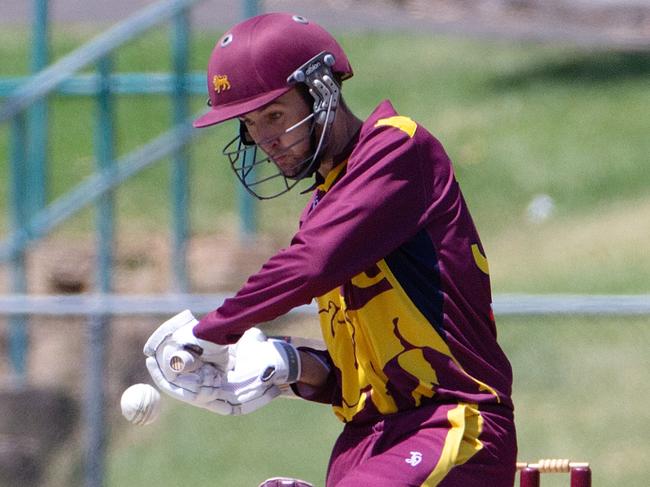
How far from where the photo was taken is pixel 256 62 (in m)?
3.54

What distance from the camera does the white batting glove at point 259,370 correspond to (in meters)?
3.81

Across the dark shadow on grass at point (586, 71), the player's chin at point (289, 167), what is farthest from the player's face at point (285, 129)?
the dark shadow on grass at point (586, 71)

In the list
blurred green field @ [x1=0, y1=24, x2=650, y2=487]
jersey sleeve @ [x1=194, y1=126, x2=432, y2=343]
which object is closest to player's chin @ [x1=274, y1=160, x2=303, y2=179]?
jersey sleeve @ [x1=194, y1=126, x2=432, y2=343]

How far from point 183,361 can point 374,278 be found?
0.50 meters

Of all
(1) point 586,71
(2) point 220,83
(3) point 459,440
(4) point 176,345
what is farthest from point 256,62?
(1) point 586,71

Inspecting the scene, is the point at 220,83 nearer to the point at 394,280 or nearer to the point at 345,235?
the point at 345,235

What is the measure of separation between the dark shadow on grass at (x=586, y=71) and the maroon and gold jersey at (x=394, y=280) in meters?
10.7

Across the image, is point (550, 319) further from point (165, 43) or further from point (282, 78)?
point (165, 43)

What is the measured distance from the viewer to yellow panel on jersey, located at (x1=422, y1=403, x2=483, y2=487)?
356cm

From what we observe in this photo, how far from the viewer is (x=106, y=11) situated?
17.0 m

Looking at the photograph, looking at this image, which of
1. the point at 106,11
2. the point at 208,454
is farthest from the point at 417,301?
the point at 106,11

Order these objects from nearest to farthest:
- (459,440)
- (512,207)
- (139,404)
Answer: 1. (459,440)
2. (139,404)
3. (512,207)

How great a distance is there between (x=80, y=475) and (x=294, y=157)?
3.30 metres

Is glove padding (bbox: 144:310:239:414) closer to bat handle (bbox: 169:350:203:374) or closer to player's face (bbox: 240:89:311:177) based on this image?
bat handle (bbox: 169:350:203:374)
